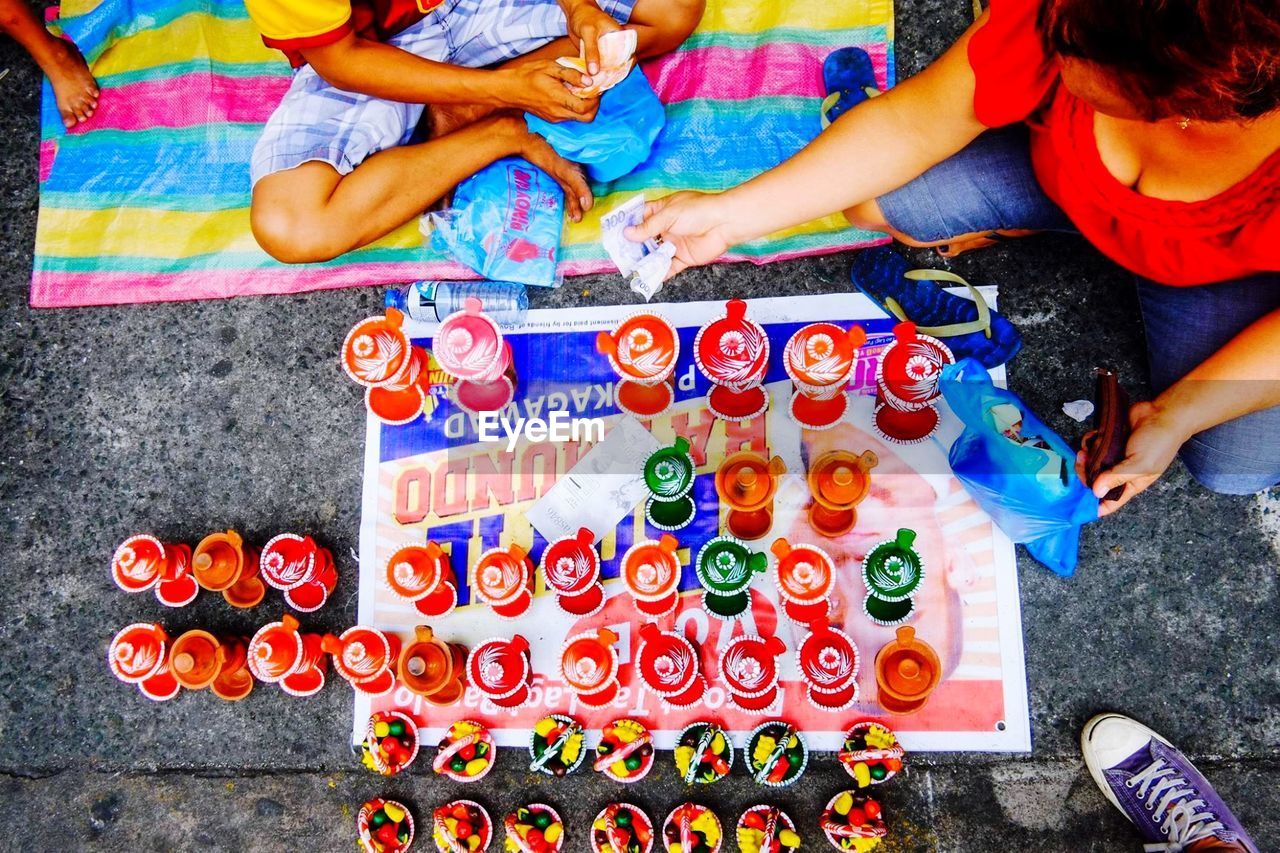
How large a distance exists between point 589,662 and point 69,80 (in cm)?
202

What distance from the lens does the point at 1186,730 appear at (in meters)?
1.76

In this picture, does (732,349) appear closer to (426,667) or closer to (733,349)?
(733,349)

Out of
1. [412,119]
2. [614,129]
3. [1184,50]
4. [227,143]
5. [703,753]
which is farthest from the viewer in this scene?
[227,143]

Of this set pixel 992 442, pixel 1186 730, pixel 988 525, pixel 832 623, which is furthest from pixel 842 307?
pixel 1186 730

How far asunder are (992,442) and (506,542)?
1.08m

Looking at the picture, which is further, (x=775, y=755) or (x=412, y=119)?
(x=412, y=119)

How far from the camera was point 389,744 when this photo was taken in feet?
5.83

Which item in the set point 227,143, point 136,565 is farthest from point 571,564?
point 227,143

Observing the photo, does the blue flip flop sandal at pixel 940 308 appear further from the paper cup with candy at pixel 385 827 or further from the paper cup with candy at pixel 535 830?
the paper cup with candy at pixel 385 827

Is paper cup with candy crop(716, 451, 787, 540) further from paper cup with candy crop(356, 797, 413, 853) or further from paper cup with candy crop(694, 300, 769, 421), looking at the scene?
paper cup with candy crop(356, 797, 413, 853)

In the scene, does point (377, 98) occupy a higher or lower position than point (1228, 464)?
higher

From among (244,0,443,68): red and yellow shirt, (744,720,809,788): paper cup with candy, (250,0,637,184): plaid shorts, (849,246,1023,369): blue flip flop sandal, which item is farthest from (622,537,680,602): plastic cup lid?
(244,0,443,68): red and yellow shirt

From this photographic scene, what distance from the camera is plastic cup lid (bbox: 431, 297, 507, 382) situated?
5.30ft

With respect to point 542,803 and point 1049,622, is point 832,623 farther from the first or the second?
point 542,803
